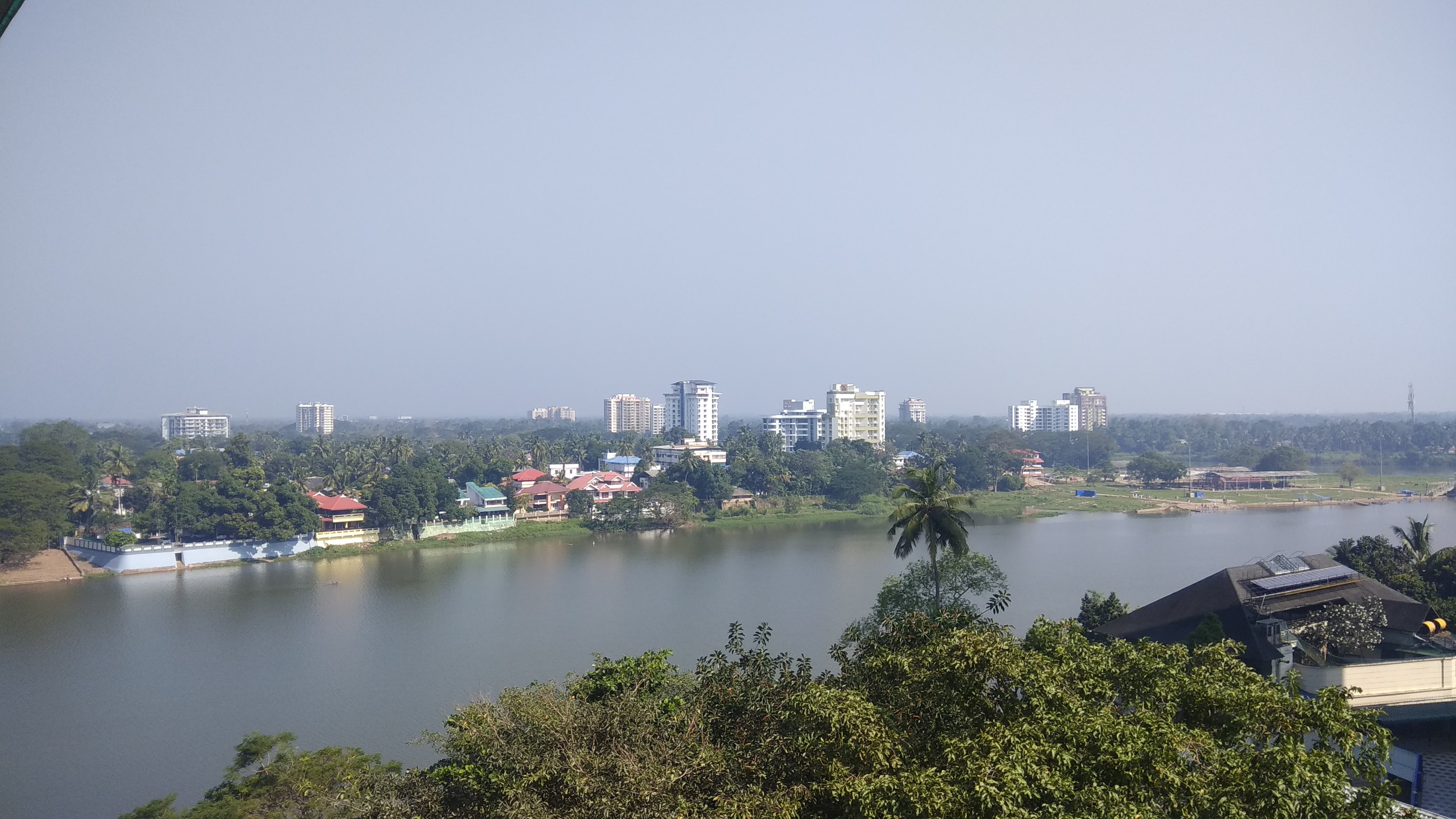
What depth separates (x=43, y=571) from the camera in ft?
53.2

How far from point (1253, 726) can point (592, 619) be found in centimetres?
1007

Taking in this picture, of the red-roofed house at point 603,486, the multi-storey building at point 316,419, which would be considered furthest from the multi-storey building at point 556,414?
the red-roofed house at point 603,486

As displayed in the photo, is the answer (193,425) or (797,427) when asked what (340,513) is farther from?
(193,425)

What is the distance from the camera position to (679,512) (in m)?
22.4

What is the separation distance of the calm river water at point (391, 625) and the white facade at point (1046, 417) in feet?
129

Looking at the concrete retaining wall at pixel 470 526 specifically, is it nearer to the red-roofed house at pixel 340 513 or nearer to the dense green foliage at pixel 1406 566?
the red-roofed house at pixel 340 513

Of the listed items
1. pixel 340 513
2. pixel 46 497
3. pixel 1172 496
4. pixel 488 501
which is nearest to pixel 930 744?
pixel 340 513

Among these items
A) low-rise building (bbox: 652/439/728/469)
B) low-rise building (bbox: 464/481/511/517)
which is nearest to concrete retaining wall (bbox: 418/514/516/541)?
low-rise building (bbox: 464/481/511/517)

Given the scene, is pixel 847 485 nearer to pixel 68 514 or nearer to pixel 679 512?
pixel 679 512

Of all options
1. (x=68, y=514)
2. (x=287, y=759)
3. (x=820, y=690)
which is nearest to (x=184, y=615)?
(x=68, y=514)

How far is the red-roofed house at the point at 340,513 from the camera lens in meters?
19.6

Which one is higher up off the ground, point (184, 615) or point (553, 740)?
point (553, 740)

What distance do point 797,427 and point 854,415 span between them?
3.28m

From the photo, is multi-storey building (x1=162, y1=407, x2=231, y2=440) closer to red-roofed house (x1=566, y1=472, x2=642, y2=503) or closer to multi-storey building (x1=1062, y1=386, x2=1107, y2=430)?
red-roofed house (x1=566, y1=472, x2=642, y2=503)
